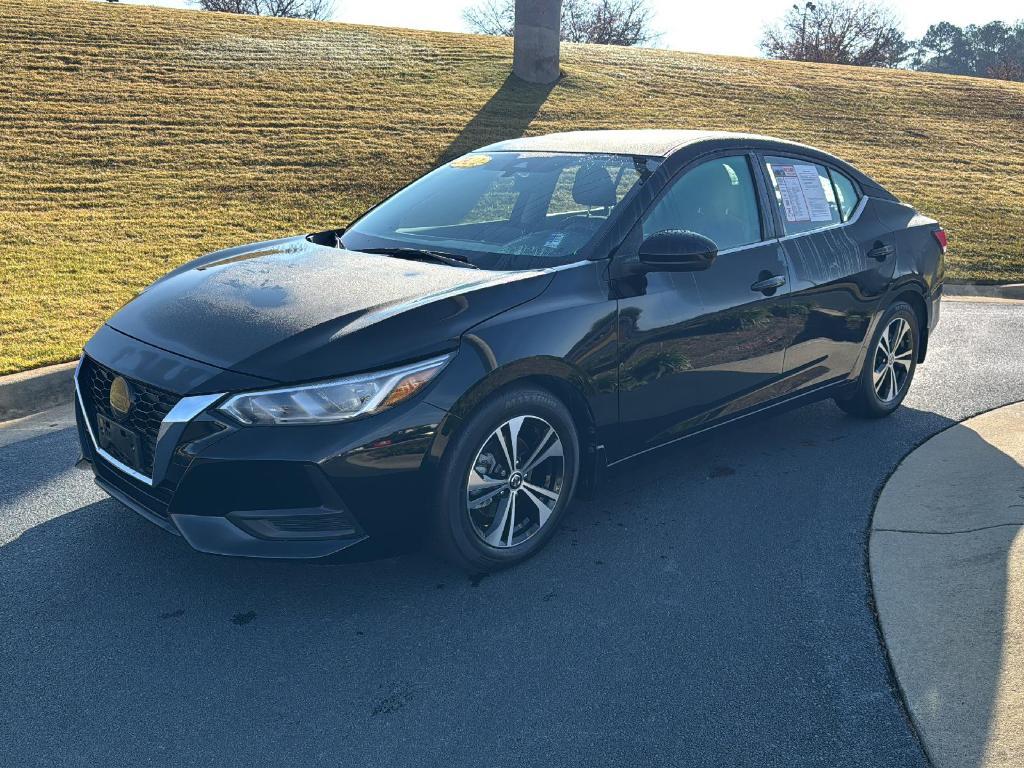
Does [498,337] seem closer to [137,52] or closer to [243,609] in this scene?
[243,609]

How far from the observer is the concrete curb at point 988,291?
1176cm

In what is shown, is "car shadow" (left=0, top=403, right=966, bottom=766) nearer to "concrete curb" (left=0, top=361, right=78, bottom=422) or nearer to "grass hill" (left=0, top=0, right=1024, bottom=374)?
"concrete curb" (left=0, top=361, right=78, bottom=422)

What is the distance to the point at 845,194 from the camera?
18.5 ft

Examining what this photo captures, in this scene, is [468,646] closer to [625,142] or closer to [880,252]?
[625,142]

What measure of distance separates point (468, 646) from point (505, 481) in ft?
2.27

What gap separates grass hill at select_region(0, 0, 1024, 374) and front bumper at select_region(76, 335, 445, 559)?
391cm

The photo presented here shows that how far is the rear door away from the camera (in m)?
5.04

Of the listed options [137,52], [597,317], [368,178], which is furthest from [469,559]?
[137,52]

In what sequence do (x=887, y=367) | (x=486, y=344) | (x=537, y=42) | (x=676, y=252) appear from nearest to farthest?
1. (x=486, y=344)
2. (x=676, y=252)
3. (x=887, y=367)
4. (x=537, y=42)

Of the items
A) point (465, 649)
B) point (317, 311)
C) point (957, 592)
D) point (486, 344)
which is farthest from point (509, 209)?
point (957, 592)

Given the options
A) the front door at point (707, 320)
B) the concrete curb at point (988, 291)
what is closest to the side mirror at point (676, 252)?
the front door at point (707, 320)

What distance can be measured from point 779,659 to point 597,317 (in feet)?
4.95

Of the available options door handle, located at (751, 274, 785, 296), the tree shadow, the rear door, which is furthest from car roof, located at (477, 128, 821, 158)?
the tree shadow

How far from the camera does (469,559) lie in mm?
3787
